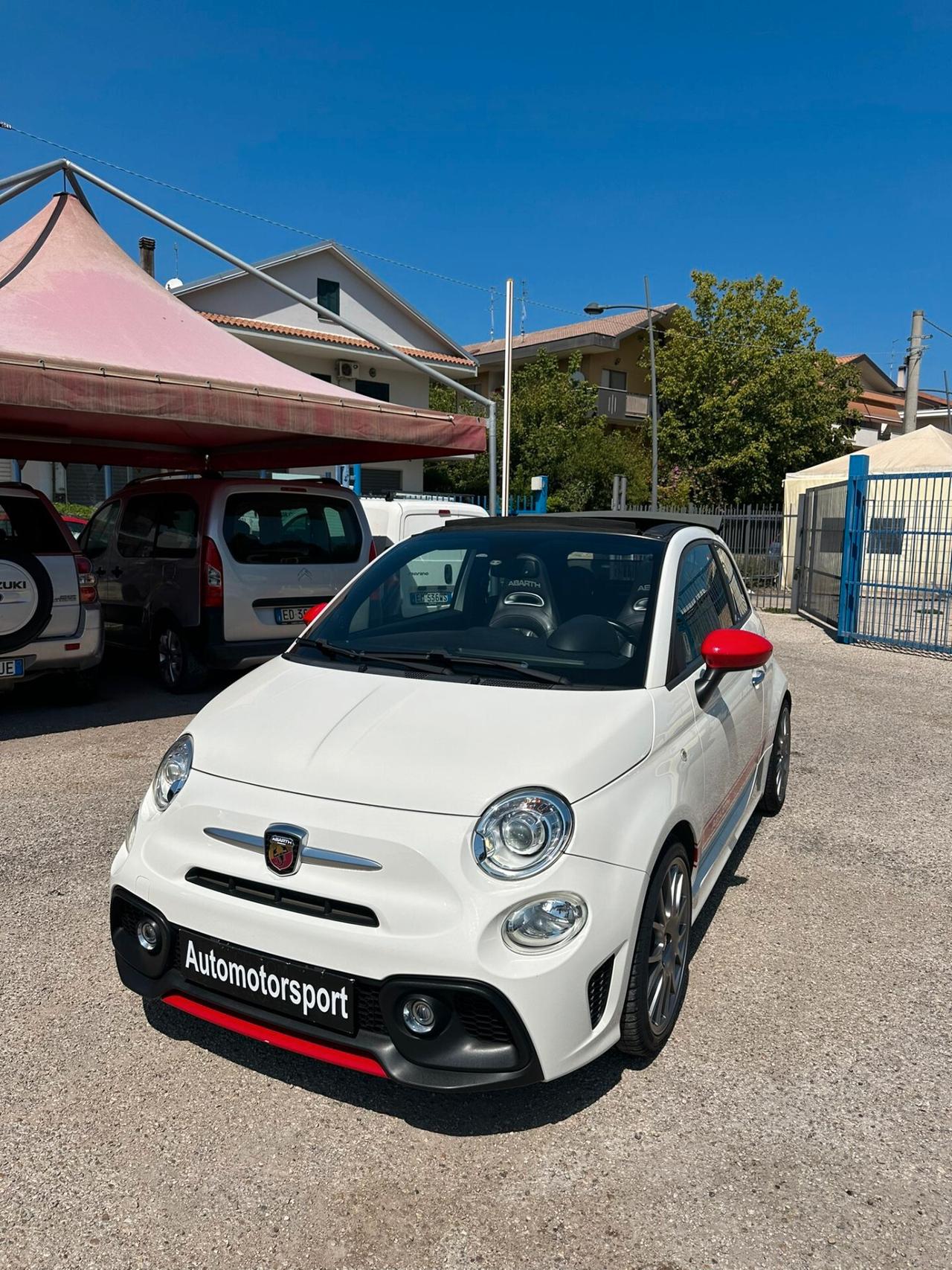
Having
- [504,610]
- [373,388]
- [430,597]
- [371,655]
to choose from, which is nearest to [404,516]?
[430,597]

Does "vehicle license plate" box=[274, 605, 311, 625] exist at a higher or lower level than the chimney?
lower

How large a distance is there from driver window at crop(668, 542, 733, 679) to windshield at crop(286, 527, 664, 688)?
0.12 meters

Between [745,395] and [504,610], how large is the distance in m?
27.3

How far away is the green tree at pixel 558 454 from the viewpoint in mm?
30562

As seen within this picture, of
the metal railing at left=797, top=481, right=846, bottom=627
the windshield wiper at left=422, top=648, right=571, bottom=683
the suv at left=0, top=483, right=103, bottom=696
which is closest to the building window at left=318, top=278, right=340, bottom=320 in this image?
the metal railing at left=797, top=481, right=846, bottom=627

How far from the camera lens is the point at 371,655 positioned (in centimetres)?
341

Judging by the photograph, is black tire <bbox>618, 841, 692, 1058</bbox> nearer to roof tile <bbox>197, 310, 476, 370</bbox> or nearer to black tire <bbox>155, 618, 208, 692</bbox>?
black tire <bbox>155, 618, 208, 692</bbox>

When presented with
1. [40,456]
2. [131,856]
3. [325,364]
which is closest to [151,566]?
[40,456]

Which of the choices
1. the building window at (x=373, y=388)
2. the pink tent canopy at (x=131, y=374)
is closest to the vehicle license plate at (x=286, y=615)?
the pink tent canopy at (x=131, y=374)

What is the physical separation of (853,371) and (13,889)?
32.6 metres

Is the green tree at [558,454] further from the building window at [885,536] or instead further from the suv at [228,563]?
the suv at [228,563]

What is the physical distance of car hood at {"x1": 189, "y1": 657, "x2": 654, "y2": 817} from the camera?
2492mm

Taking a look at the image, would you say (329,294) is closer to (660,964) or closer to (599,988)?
(660,964)

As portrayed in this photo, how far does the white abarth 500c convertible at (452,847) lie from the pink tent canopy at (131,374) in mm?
4055
